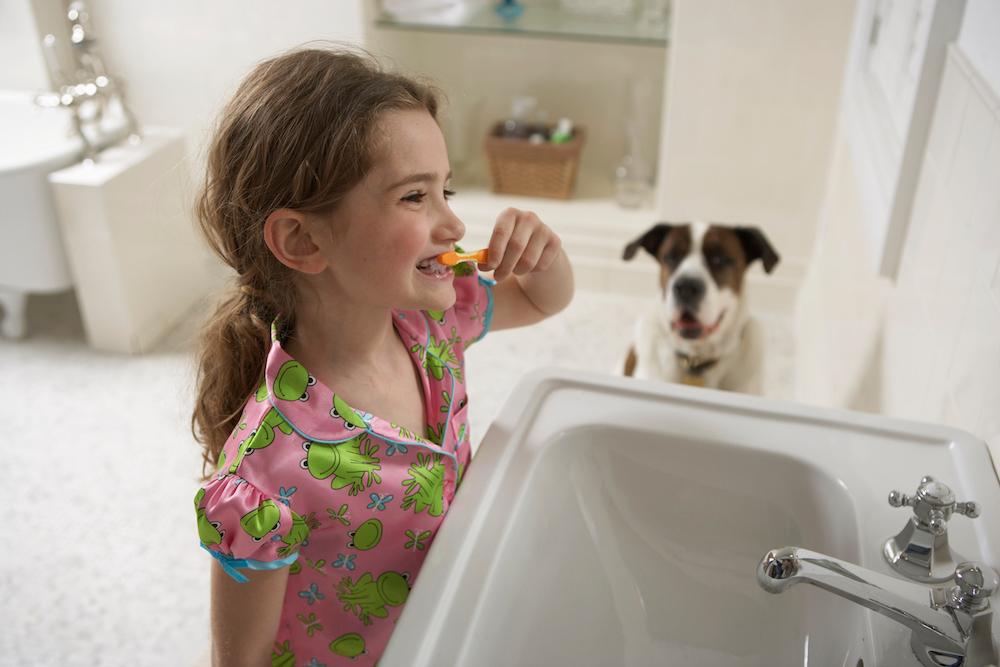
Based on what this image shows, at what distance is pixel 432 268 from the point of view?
2.66 feet

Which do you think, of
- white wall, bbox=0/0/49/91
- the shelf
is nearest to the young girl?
the shelf

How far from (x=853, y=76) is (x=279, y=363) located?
4.64ft

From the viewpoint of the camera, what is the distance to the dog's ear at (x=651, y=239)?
5.03ft

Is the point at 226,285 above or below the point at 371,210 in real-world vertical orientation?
below

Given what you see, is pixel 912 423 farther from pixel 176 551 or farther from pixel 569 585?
pixel 176 551

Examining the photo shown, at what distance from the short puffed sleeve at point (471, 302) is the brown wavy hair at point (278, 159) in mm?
226

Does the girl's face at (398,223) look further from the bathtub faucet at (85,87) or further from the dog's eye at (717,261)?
the bathtub faucet at (85,87)

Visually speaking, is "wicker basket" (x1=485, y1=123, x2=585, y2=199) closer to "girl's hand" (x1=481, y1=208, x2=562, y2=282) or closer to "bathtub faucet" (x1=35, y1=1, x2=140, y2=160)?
"bathtub faucet" (x1=35, y1=1, x2=140, y2=160)

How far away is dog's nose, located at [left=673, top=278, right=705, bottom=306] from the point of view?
4.82 feet

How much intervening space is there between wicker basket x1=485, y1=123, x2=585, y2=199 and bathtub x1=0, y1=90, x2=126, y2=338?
98 centimetres

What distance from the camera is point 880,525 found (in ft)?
2.39

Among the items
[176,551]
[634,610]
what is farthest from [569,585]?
[176,551]

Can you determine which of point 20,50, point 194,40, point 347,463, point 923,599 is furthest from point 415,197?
point 20,50

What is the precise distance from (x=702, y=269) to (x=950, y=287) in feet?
1.92
